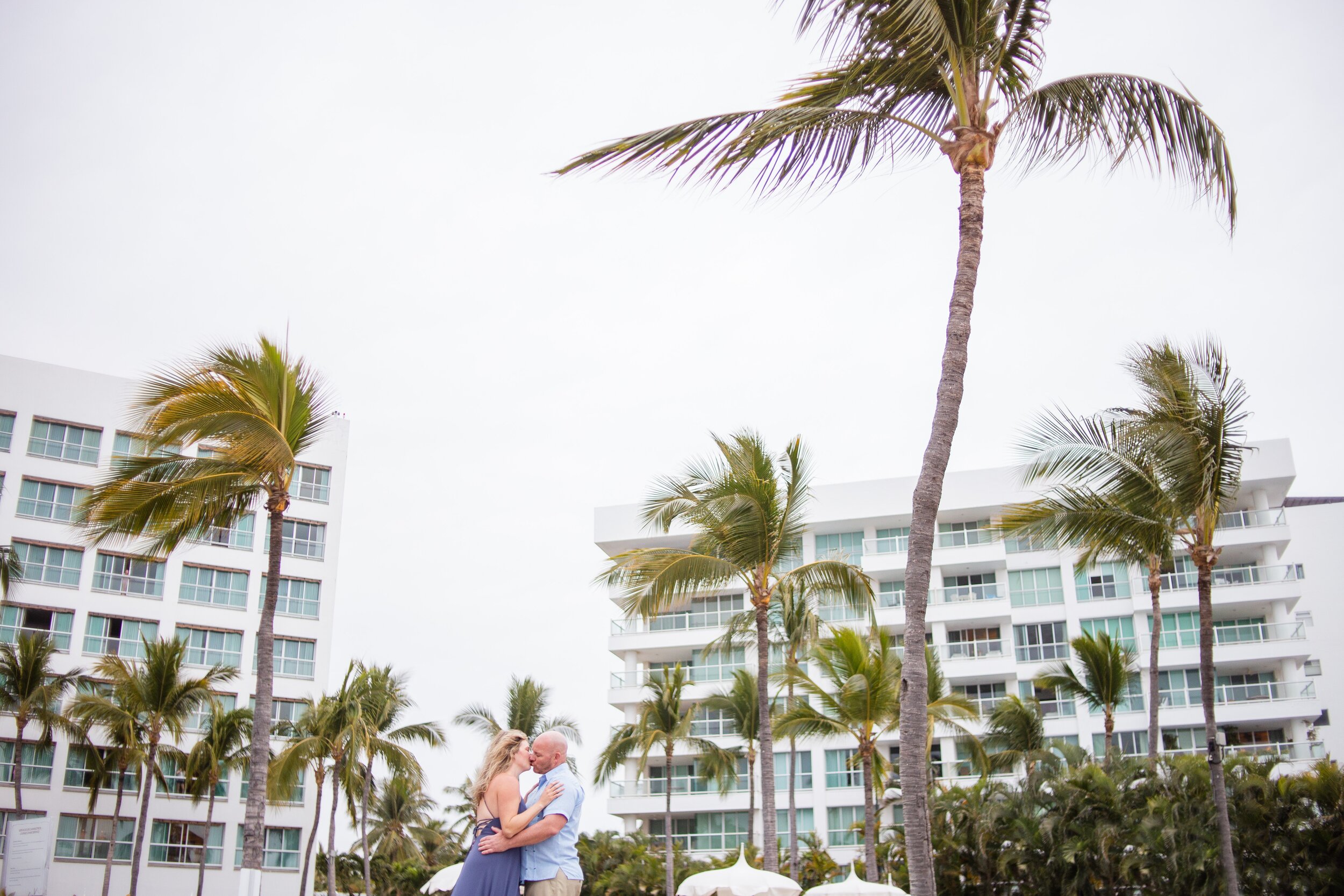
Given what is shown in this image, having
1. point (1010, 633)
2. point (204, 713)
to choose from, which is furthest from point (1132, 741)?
point (204, 713)

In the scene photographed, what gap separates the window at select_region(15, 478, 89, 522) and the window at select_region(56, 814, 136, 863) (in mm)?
10425

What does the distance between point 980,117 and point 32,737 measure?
39742 mm

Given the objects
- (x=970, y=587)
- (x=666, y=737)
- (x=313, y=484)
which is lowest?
(x=666, y=737)

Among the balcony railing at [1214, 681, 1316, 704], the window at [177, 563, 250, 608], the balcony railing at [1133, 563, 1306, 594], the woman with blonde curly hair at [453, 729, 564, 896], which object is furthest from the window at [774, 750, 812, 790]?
the woman with blonde curly hair at [453, 729, 564, 896]

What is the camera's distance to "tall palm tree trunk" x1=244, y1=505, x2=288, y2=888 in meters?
14.6

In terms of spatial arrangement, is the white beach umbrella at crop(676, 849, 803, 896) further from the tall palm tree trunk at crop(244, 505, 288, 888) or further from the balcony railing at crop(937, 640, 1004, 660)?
the balcony railing at crop(937, 640, 1004, 660)

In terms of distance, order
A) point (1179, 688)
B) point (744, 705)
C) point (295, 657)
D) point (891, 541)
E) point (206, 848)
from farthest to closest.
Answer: point (891, 541)
point (295, 657)
point (1179, 688)
point (744, 705)
point (206, 848)

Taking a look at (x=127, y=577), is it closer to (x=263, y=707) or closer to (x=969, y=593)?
(x=263, y=707)

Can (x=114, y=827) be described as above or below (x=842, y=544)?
below

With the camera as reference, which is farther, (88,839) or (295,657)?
(295,657)

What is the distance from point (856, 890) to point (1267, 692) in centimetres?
2818

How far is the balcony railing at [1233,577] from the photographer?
43.4 m

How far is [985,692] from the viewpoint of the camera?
45.7 m

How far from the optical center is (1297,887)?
20.6 m
